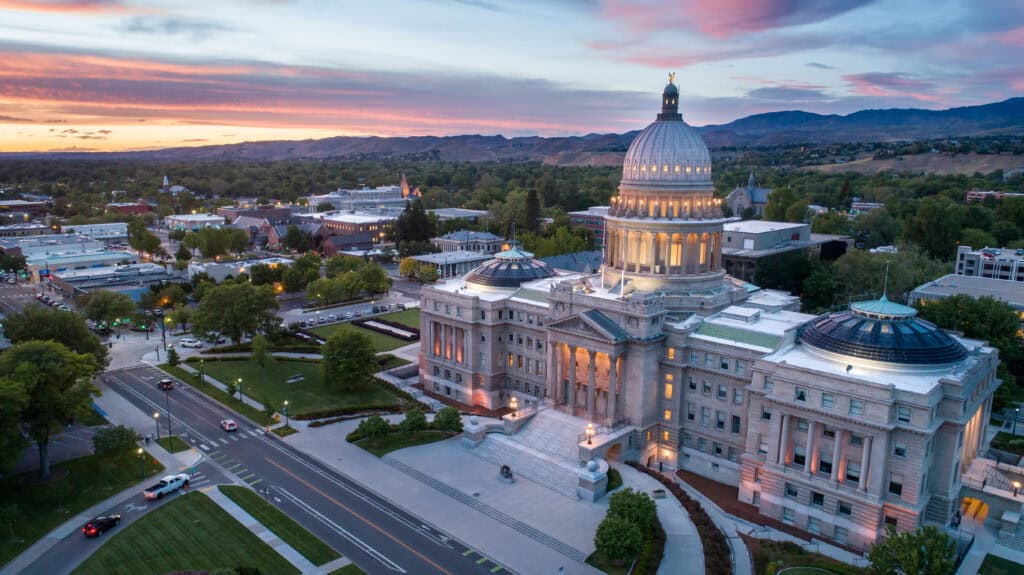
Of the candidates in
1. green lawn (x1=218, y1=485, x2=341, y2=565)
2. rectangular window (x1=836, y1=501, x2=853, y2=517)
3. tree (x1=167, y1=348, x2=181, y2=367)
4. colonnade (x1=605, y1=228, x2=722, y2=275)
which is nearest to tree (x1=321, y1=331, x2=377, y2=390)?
green lawn (x1=218, y1=485, x2=341, y2=565)

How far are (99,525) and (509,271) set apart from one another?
180 feet

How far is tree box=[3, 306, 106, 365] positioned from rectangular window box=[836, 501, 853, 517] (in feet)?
281

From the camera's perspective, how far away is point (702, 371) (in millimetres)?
68938

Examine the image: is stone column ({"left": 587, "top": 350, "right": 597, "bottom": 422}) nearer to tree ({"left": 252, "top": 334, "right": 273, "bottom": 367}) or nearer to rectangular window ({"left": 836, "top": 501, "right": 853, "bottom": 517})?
rectangular window ({"left": 836, "top": 501, "right": 853, "bottom": 517})

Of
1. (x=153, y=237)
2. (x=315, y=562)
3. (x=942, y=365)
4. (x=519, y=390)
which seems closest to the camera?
(x=315, y=562)

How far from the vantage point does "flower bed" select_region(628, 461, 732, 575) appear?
51.0 meters

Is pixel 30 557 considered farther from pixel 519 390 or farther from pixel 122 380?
pixel 519 390

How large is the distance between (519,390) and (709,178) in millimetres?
36353

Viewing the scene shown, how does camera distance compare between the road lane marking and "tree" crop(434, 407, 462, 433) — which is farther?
"tree" crop(434, 407, 462, 433)

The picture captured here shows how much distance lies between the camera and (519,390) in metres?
86.4

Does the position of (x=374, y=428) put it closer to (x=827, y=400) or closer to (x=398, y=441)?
(x=398, y=441)

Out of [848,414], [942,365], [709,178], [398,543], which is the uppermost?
[709,178]

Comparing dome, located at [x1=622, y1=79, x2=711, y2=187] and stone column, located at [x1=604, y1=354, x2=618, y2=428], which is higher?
dome, located at [x1=622, y1=79, x2=711, y2=187]

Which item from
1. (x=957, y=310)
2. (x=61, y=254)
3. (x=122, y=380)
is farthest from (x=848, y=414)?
(x=61, y=254)
